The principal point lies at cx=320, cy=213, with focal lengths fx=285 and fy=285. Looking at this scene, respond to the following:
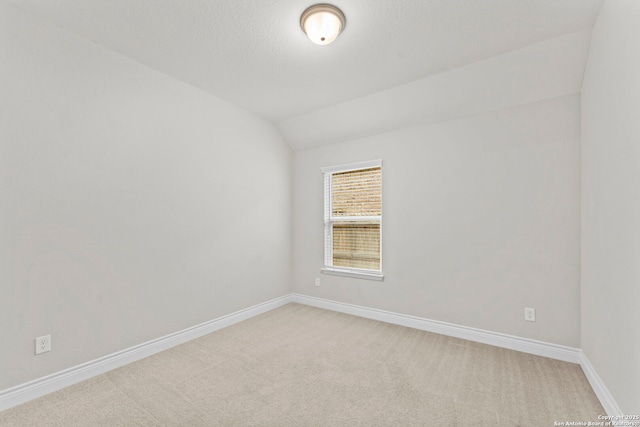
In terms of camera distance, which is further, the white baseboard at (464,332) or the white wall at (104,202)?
the white baseboard at (464,332)

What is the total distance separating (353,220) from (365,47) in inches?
85.1

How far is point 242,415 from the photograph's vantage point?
71.3 inches

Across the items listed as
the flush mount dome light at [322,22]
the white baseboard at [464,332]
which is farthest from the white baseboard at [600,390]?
the flush mount dome light at [322,22]

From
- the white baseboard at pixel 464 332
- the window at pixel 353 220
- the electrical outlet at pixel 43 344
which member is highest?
the window at pixel 353 220

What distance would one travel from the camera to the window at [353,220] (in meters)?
3.72

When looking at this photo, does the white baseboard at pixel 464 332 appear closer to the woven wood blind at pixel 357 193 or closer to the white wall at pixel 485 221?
the white wall at pixel 485 221

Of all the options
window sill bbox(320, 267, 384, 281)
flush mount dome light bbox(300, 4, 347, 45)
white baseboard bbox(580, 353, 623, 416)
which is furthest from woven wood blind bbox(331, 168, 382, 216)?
white baseboard bbox(580, 353, 623, 416)

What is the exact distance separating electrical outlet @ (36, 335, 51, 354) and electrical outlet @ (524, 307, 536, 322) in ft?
13.0

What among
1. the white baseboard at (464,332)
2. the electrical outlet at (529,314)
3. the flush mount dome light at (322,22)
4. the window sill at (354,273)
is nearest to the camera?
the flush mount dome light at (322,22)

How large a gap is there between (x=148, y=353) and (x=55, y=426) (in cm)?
92

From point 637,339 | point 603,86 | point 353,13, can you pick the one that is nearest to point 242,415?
point 637,339

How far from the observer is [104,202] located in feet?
7.79

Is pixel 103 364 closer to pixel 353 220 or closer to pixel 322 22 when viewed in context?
pixel 353 220

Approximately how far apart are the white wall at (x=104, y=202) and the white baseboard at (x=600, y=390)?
3.31 m
